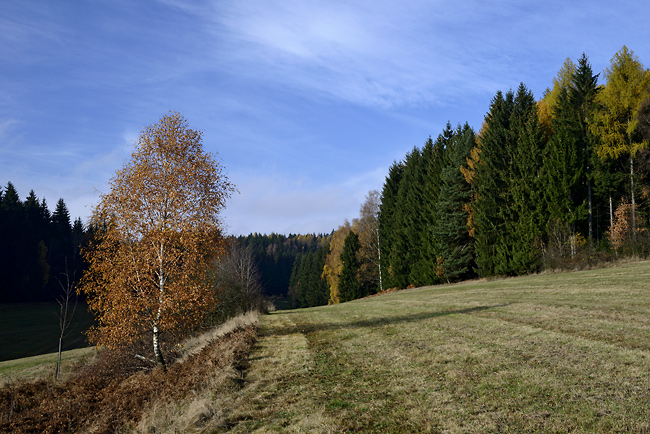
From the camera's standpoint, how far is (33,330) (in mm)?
47031

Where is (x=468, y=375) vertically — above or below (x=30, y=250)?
below

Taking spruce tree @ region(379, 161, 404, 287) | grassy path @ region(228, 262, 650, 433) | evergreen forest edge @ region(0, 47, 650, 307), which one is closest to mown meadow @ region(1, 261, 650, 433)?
grassy path @ region(228, 262, 650, 433)

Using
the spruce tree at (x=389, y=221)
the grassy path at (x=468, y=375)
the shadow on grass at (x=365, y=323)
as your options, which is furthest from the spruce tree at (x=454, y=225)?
the grassy path at (x=468, y=375)

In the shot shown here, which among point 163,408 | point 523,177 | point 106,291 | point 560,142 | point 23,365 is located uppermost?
point 560,142

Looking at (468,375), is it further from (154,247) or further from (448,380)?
(154,247)

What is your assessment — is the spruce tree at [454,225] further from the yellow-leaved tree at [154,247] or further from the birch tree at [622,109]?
the yellow-leaved tree at [154,247]

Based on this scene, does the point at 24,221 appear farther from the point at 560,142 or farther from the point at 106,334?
the point at 560,142

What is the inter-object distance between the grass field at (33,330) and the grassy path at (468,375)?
2780 cm

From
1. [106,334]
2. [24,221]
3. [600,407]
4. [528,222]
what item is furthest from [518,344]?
[24,221]

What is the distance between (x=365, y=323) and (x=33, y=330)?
48643 millimetres

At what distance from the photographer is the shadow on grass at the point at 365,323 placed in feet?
51.4

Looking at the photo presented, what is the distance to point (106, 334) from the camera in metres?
15.3

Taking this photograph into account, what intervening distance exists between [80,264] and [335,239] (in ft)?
179

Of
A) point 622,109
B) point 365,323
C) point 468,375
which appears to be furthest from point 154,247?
point 622,109
